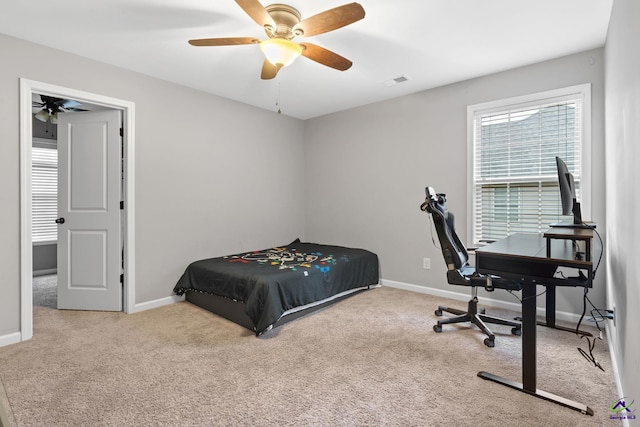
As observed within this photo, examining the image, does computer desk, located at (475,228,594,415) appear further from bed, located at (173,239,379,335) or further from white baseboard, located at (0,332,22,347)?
white baseboard, located at (0,332,22,347)

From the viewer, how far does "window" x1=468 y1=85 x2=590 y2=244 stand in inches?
117

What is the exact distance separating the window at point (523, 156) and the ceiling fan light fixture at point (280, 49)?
2233 mm

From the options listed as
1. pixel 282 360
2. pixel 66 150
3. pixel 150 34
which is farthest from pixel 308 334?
pixel 66 150

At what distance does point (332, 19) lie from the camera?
196 cm

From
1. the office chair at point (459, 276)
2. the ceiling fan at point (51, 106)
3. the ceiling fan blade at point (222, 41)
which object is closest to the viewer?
the ceiling fan blade at point (222, 41)

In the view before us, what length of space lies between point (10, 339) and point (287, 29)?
322cm

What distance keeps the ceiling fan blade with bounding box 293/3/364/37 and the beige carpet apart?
2.21 m

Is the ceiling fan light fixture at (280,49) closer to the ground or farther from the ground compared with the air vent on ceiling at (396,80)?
closer to the ground

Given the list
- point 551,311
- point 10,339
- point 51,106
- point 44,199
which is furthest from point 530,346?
point 44,199

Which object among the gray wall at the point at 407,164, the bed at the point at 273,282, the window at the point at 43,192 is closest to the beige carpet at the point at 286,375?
the bed at the point at 273,282

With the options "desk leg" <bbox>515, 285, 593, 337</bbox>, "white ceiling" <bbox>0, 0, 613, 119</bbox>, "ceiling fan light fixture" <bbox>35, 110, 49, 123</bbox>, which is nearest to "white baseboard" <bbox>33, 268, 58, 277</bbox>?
"ceiling fan light fixture" <bbox>35, 110, 49, 123</bbox>

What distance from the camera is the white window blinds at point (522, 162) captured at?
119 inches

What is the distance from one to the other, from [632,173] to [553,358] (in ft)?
4.99

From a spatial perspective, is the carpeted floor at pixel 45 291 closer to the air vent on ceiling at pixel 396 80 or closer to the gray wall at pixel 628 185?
the air vent on ceiling at pixel 396 80
